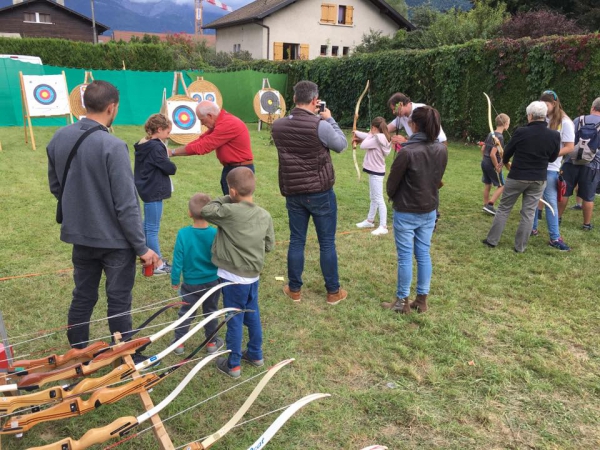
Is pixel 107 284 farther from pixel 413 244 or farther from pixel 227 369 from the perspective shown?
pixel 413 244

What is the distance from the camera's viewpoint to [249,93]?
55.0ft

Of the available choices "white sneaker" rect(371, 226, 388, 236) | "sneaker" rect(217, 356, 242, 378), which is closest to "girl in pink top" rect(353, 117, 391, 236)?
"white sneaker" rect(371, 226, 388, 236)

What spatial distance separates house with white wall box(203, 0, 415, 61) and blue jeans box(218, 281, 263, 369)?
25874 mm

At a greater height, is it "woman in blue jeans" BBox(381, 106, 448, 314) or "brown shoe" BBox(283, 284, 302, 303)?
"woman in blue jeans" BBox(381, 106, 448, 314)

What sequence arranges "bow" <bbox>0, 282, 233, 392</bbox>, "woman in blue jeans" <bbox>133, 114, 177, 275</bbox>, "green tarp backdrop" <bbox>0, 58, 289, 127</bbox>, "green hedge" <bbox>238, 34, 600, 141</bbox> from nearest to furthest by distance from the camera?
"bow" <bbox>0, 282, 233, 392</bbox>
"woman in blue jeans" <bbox>133, 114, 177, 275</bbox>
"green hedge" <bbox>238, 34, 600, 141</bbox>
"green tarp backdrop" <bbox>0, 58, 289, 127</bbox>

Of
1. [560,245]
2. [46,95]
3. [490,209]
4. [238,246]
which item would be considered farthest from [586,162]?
[46,95]

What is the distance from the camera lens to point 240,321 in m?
2.82

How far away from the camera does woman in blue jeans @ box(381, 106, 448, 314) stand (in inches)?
133

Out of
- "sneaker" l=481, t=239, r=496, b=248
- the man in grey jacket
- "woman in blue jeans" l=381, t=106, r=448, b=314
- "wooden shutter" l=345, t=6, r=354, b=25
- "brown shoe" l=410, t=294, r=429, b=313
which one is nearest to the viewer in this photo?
the man in grey jacket

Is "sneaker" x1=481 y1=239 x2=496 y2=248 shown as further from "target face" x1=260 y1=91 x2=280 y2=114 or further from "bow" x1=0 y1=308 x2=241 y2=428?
"target face" x1=260 y1=91 x2=280 y2=114

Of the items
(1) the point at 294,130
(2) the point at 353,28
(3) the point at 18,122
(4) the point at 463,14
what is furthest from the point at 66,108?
(2) the point at 353,28

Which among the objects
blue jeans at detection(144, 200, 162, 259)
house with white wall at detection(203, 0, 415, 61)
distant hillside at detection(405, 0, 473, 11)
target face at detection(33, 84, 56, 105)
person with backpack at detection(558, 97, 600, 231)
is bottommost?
blue jeans at detection(144, 200, 162, 259)

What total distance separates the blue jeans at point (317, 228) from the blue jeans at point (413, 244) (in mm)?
502

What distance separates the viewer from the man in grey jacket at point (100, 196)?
2367 millimetres
